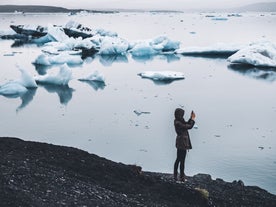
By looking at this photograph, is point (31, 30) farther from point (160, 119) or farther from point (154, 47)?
point (160, 119)

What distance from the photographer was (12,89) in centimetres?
1509

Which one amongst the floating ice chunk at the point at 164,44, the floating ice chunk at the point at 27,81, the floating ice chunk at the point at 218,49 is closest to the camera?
the floating ice chunk at the point at 27,81

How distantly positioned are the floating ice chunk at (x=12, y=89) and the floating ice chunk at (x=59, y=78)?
5.29 ft

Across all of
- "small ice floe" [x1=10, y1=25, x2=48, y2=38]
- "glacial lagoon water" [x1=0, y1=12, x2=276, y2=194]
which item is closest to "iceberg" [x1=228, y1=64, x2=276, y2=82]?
"glacial lagoon water" [x1=0, y1=12, x2=276, y2=194]

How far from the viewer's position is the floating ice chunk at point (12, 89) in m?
15.1

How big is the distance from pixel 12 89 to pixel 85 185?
1077 centimetres

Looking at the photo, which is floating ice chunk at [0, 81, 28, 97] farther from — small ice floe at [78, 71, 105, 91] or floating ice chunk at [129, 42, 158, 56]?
floating ice chunk at [129, 42, 158, 56]

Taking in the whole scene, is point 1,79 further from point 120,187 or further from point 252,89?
point 120,187

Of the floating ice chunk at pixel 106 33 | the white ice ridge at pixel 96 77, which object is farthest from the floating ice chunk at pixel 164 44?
the white ice ridge at pixel 96 77

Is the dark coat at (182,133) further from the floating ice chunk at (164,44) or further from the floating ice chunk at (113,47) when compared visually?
the floating ice chunk at (164,44)

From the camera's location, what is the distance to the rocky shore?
15.0ft

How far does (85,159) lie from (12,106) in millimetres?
8183

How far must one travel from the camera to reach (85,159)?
607cm

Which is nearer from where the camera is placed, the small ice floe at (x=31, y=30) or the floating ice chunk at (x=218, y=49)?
the floating ice chunk at (x=218, y=49)
